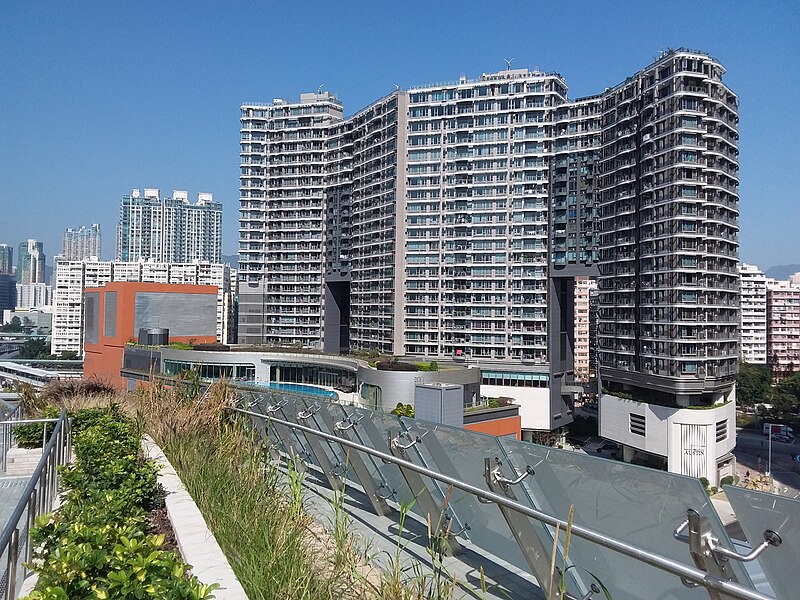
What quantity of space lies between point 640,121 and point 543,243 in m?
9.98

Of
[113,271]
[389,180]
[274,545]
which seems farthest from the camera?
[113,271]

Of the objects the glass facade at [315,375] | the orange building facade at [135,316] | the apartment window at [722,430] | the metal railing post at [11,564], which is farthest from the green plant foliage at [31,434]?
Result: the orange building facade at [135,316]

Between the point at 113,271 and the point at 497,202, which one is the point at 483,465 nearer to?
the point at 497,202

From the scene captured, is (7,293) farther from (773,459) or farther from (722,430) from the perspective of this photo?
(722,430)

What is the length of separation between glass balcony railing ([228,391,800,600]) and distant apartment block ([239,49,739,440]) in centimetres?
3236

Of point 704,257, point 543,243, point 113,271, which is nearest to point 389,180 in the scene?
point 543,243

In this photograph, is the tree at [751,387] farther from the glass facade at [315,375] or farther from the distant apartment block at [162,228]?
the distant apartment block at [162,228]

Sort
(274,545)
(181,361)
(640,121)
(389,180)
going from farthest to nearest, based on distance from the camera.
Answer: (389,180) < (181,361) < (640,121) < (274,545)

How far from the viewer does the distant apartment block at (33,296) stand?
607ft

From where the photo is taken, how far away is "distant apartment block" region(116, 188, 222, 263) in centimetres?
13962

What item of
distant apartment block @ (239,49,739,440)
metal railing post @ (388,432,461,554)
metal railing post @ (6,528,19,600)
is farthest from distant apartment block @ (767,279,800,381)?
metal railing post @ (6,528,19,600)

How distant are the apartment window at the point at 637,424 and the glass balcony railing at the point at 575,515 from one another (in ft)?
111

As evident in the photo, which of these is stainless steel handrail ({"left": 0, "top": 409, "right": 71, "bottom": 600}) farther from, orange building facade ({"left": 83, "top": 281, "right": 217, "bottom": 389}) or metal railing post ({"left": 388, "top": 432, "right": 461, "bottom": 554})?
orange building facade ({"left": 83, "top": 281, "right": 217, "bottom": 389})

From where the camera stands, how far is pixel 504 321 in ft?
141
